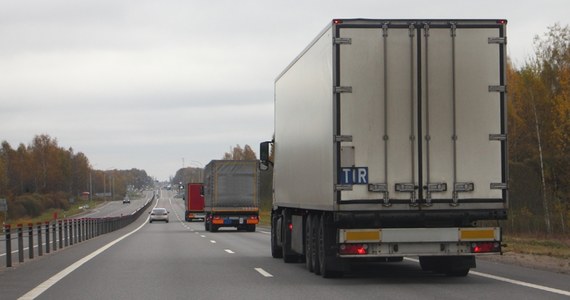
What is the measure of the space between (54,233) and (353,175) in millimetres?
17635

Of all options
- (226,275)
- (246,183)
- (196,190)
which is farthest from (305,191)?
(196,190)

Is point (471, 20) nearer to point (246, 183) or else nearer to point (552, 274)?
point (552, 274)

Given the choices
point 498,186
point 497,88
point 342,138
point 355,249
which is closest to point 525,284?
point 498,186

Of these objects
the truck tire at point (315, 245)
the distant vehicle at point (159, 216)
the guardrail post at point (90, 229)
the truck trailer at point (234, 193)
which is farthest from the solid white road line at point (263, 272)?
the distant vehicle at point (159, 216)

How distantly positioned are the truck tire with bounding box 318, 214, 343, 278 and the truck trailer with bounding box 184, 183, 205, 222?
5797cm

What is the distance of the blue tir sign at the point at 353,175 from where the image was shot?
12969 millimetres

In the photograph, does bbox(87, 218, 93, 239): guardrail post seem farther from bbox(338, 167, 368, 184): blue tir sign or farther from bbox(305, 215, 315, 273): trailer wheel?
bbox(338, 167, 368, 184): blue tir sign

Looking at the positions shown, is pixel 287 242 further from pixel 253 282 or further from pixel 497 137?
pixel 497 137

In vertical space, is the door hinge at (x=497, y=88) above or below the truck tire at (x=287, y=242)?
above

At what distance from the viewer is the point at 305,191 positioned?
15.5 m

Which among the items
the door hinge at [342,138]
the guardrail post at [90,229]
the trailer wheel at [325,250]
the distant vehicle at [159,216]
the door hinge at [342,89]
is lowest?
the distant vehicle at [159,216]

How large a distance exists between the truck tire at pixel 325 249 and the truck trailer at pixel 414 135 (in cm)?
46

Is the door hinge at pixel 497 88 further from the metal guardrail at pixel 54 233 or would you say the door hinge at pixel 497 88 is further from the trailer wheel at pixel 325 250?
the metal guardrail at pixel 54 233

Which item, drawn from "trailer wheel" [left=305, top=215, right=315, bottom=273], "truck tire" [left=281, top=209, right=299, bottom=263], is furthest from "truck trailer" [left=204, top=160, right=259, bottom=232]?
"trailer wheel" [left=305, top=215, right=315, bottom=273]
